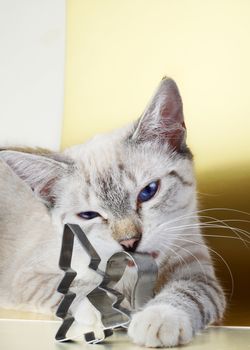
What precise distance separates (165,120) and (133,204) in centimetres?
25

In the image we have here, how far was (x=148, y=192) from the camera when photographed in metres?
1.40

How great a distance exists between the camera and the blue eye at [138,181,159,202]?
139 centimetres

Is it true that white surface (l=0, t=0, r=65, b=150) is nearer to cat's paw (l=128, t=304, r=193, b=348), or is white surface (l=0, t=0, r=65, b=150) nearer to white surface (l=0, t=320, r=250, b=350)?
white surface (l=0, t=320, r=250, b=350)

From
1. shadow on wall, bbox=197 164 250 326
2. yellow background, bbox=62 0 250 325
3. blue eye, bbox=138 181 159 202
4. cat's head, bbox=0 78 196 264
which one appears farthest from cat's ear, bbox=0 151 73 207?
shadow on wall, bbox=197 164 250 326

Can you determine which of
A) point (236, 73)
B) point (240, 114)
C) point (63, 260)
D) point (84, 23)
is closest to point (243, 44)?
point (236, 73)

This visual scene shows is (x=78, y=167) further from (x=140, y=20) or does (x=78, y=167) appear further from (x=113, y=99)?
(x=140, y=20)

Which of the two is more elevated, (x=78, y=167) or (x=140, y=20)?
(x=140, y=20)

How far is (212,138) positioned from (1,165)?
751 mm

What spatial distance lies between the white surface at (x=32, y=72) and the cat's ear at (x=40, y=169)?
1.11ft

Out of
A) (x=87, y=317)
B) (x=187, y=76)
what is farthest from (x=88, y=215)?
(x=187, y=76)

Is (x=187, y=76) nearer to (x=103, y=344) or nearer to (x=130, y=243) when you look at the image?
(x=130, y=243)

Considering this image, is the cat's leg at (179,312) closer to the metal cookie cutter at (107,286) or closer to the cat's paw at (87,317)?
the metal cookie cutter at (107,286)

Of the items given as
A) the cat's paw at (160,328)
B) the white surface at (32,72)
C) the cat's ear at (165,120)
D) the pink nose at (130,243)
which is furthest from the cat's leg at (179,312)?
the white surface at (32,72)

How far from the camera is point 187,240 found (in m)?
1.47
